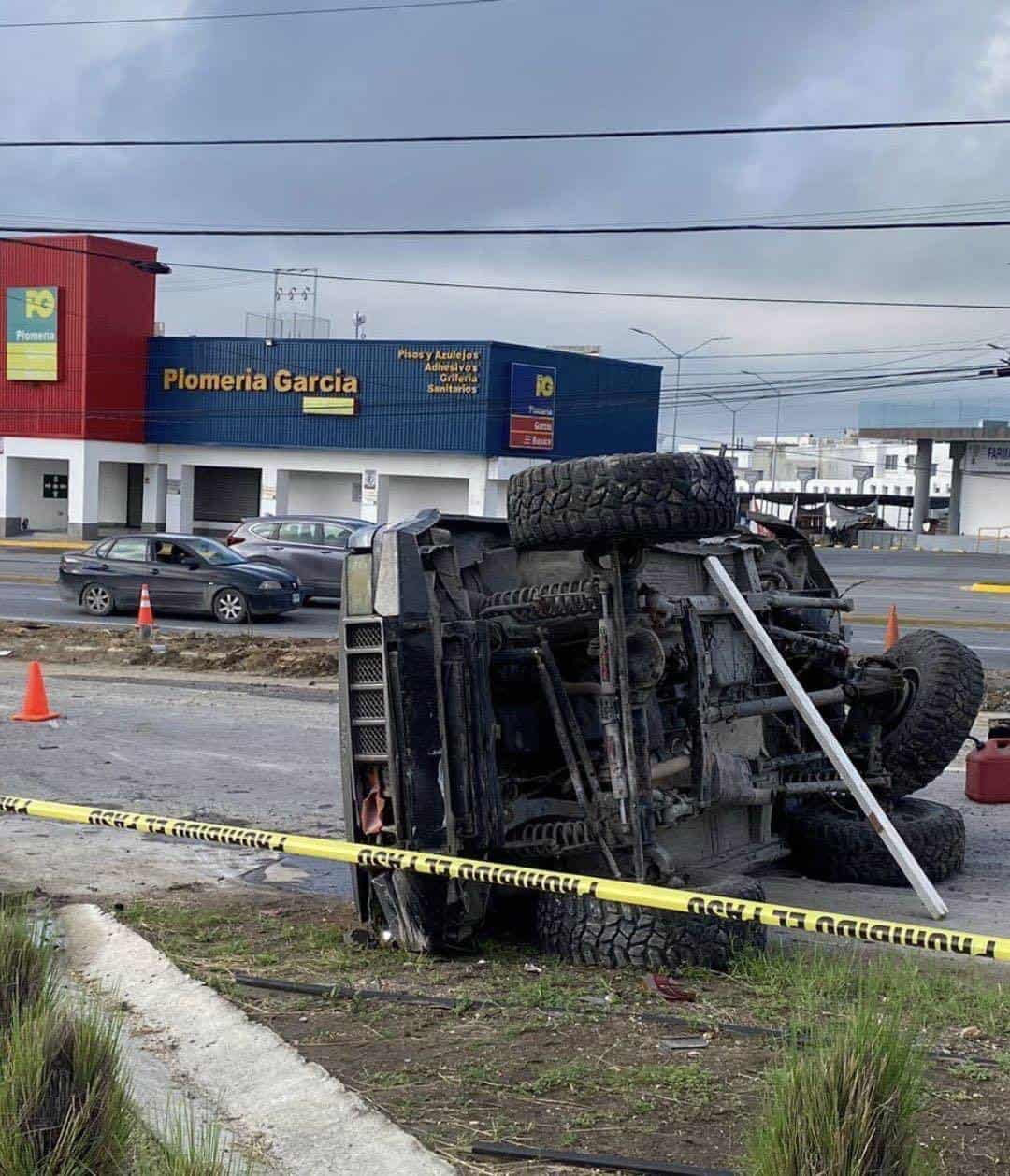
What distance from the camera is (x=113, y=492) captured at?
56281 millimetres

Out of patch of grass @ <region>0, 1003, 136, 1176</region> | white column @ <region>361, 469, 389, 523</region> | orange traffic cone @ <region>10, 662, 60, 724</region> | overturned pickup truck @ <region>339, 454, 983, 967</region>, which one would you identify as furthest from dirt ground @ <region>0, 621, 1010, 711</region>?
white column @ <region>361, 469, 389, 523</region>

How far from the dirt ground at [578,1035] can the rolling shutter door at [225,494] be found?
170 ft

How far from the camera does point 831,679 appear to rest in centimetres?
881

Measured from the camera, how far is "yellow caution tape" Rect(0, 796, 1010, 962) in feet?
15.4

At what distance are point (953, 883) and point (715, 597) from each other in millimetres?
2258

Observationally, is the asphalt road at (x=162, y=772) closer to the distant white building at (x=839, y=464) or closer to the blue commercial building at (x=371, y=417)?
the blue commercial building at (x=371, y=417)

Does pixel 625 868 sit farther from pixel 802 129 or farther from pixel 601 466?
pixel 802 129

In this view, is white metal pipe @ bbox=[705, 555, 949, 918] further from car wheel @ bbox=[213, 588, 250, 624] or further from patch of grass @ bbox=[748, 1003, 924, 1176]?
car wheel @ bbox=[213, 588, 250, 624]

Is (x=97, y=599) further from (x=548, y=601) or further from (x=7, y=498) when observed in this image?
(x=7, y=498)

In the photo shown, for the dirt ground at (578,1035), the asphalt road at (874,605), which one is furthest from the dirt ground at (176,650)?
the dirt ground at (578,1035)

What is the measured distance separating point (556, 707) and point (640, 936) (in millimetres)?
1075

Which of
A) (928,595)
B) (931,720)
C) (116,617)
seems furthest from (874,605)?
(931,720)

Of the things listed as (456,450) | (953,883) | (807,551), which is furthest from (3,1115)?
(456,450)

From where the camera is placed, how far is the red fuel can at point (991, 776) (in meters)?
10.4
